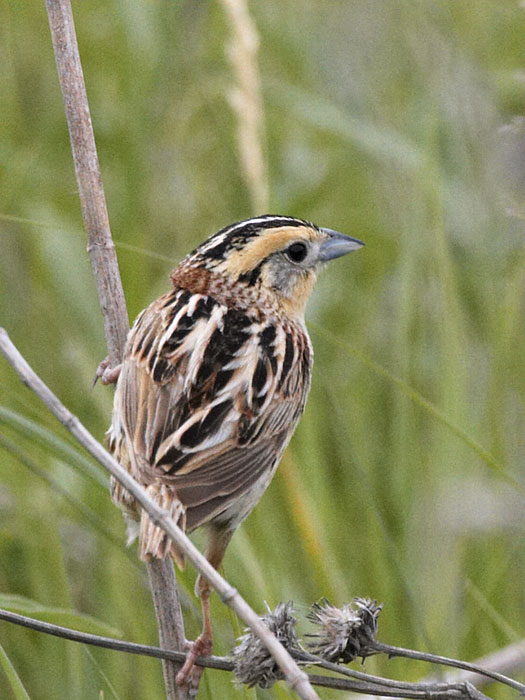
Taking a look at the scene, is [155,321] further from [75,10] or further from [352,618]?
[75,10]

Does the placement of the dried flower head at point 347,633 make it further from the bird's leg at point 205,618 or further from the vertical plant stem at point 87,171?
the vertical plant stem at point 87,171

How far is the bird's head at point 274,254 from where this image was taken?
3709mm

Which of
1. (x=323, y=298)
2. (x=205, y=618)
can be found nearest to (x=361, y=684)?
(x=205, y=618)

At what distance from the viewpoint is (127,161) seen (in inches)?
187

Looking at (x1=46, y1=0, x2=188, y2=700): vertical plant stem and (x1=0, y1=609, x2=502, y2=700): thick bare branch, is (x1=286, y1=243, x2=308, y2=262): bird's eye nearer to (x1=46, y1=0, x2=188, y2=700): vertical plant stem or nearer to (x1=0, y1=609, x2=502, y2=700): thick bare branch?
(x1=46, y1=0, x2=188, y2=700): vertical plant stem

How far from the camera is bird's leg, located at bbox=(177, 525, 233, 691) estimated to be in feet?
9.53

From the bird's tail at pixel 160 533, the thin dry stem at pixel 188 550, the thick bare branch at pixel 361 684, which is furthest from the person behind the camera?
the bird's tail at pixel 160 533

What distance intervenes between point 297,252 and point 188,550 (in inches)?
68.9

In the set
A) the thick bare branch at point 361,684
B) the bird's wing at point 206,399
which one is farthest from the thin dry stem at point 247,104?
the thick bare branch at point 361,684

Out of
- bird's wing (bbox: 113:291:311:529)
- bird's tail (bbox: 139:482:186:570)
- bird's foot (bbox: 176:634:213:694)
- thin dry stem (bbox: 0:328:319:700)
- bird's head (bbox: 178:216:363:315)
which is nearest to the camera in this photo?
thin dry stem (bbox: 0:328:319:700)

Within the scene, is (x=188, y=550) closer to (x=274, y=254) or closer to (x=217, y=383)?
(x=217, y=383)

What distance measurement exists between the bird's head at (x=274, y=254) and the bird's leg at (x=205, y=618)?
0.90 meters

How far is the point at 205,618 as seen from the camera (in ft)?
10.1

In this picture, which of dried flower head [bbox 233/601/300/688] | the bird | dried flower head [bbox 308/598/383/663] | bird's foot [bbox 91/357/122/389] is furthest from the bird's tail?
bird's foot [bbox 91/357/122/389]
